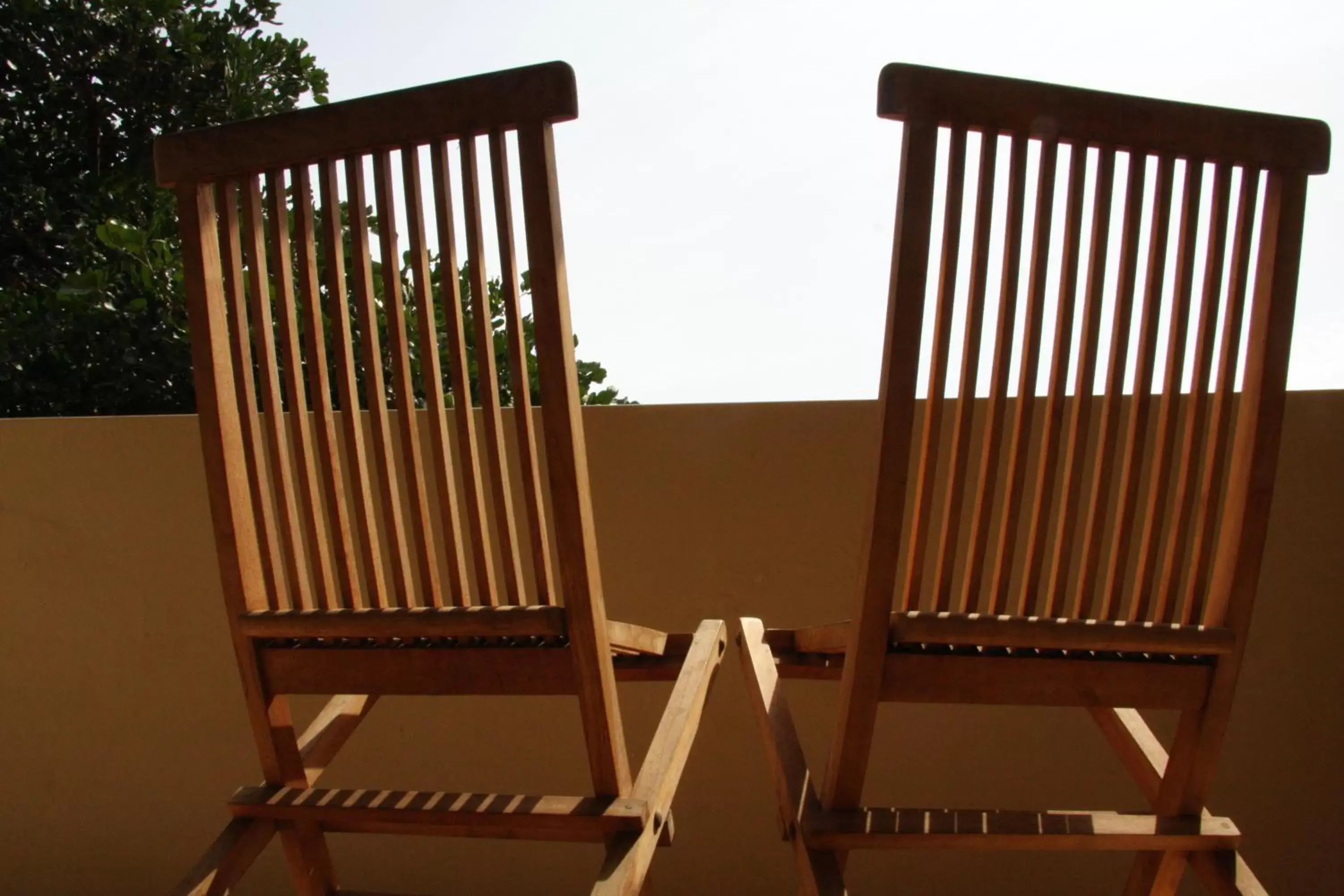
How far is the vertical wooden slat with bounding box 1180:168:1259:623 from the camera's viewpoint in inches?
42.2

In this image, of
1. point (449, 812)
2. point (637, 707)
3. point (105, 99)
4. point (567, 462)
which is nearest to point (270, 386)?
point (567, 462)

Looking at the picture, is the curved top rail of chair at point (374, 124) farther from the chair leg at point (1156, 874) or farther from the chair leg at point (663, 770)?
the chair leg at point (1156, 874)

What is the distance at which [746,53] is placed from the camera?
11.2 feet

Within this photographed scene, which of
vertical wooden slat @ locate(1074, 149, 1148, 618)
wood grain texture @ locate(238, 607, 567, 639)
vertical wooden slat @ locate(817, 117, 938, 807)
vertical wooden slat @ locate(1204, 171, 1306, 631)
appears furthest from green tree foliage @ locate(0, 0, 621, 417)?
vertical wooden slat @ locate(1204, 171, 1306, 631)

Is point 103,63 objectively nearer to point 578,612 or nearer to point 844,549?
point 844,549

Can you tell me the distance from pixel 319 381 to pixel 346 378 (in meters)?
0.03

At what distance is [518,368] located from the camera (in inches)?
43.1

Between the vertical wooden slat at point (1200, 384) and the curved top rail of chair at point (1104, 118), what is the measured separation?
37 mm

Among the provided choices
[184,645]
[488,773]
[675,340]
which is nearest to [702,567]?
[488,773]

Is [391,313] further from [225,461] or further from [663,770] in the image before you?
[663,770]

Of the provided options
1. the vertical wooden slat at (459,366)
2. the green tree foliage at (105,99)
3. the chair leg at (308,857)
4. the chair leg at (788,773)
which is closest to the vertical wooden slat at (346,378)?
the vertical wooden slat at (459,366)

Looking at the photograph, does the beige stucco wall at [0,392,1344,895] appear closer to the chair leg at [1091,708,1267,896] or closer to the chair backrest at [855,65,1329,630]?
the chair leg at [1091,708,1267,896]

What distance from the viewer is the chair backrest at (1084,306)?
102cm

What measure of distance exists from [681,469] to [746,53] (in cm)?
174
